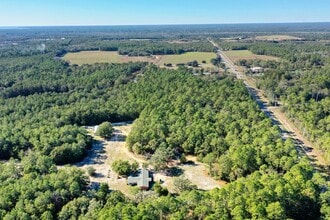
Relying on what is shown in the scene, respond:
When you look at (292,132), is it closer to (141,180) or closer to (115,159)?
(141,180)

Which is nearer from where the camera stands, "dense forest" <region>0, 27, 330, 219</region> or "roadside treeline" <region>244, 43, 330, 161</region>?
"dense forest" <region>0, 27, 330, 219</region>

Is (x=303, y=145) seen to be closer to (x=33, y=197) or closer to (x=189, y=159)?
(x=189, y=159)

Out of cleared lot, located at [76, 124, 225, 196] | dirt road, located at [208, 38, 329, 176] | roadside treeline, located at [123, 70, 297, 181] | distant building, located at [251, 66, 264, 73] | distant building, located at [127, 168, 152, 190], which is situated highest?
distant building, located at [251, 66, 264, 73]

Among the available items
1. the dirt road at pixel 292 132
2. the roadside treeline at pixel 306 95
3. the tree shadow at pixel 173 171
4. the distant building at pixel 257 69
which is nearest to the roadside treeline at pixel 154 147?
the tree shadow at pixel 173 171

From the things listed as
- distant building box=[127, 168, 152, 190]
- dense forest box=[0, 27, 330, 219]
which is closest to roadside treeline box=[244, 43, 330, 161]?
dense forest box=[0, 27, 330, 219]

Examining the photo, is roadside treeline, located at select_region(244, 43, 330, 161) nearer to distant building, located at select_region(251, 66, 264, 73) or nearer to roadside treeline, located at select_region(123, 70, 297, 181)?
distant building, located at select_region(251, 66, 264, 73)

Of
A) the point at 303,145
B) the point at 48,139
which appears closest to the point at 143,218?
the point at 48,139

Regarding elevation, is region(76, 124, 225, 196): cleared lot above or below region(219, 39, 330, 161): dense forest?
below

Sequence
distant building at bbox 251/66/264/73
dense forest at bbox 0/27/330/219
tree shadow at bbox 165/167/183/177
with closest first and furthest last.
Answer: dense forest at bbox 0/27/330/219, tree shadow at bbox 165/167/183/177, distant building at bbox 251/66/264/73
